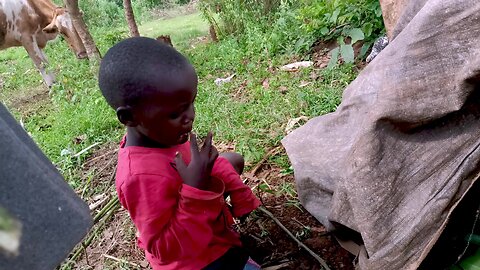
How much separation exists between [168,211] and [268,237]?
32.0 inches

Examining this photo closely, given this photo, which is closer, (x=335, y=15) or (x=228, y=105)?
(x=228, y=105)

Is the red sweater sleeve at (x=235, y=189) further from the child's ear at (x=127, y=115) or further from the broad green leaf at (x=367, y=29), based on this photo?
the broad green leaf at (x=367, y=29)

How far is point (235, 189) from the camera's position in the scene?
6.08 feet

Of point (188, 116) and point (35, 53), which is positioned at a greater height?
point (188, 116)

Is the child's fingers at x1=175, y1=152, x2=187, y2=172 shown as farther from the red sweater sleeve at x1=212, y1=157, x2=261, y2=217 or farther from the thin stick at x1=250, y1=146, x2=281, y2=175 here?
the thin stick at x1=250, y1=146, x2=281, y2=175

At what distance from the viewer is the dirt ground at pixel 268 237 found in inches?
77.7

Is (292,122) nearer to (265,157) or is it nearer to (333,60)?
(265,157)

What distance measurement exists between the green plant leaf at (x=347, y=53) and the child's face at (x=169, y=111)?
238cm

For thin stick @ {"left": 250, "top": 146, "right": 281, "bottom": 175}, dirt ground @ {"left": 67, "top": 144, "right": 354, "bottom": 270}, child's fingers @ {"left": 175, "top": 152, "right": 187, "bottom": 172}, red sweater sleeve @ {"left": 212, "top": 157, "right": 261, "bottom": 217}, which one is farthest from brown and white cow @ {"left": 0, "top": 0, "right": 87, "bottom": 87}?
child's fingers @ {"left": 175, "top": 152, "right": 187, "bottom": 172}

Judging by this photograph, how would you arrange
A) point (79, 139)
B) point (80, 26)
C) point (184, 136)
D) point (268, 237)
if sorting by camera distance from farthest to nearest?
point (80, 26)
point (79, 139)
point (268, 237)
point (184, 136)

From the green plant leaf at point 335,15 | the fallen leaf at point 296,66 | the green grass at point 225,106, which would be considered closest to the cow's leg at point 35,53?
the green grass at point 225,106

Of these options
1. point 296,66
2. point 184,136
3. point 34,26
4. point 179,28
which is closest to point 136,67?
point 184,136

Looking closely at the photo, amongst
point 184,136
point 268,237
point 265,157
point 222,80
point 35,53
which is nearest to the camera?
point 184,136

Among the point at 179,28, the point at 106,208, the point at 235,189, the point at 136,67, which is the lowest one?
the point at 179,28
